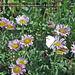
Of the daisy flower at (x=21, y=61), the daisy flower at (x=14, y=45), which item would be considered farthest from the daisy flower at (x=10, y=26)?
the daisy flower at (x=21, y=61)

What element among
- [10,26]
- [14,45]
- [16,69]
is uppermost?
[10,26]

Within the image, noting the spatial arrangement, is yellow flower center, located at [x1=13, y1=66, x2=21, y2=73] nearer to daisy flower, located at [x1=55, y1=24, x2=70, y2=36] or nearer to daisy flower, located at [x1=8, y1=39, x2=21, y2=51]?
daisy flower, located at [x1=8, y1=39, x2=21, y2=51]

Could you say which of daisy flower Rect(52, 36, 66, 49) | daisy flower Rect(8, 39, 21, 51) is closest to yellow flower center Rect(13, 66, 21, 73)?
daisy flower Rect(8, 39, 21, 51)

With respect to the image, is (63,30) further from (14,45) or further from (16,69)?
(16,69)

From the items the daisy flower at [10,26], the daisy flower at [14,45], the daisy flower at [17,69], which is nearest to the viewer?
the daisy flower at [17,69]

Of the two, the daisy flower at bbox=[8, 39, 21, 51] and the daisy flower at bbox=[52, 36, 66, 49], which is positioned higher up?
the daisy flower at bbox=[52, 36, 66, 49]

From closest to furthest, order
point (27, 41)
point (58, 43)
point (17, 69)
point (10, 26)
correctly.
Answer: point (17, 69) < point (58, 43) < point (27, 41) < point (10, 26)

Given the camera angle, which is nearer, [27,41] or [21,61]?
[21,61]

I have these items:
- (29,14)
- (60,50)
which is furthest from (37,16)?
(60,50)

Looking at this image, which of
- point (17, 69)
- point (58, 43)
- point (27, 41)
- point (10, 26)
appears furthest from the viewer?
point (10, 26)

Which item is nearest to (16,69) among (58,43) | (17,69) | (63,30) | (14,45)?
(17,69)

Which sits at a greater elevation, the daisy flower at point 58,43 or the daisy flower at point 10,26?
the daisy flower at point 10,26

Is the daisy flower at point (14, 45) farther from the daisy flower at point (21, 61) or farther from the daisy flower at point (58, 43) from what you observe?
the daisy flower at point (58, 43)

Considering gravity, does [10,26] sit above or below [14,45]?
above
